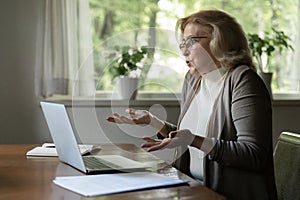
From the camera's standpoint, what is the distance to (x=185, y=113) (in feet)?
6.68

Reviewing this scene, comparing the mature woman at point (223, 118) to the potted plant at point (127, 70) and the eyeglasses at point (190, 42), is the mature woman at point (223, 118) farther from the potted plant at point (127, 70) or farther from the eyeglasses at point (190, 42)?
the potted plant at point (127, 70)

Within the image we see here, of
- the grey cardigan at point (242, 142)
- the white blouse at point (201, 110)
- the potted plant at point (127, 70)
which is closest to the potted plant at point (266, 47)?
the potted plant at point (127, 70)

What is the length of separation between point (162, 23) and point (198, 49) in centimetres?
144

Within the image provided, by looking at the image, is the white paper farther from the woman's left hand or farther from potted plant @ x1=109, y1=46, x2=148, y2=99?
potted plant @ x1=109, y1=46, x2=148, y2=99

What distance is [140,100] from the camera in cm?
307

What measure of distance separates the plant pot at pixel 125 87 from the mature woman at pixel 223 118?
1.01m

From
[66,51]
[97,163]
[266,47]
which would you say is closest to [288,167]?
[97,163]

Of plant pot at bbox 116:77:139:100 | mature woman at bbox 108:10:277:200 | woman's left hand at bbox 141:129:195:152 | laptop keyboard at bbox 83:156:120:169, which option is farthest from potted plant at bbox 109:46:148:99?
→ woman's left hand at bbox 141:129:195:152

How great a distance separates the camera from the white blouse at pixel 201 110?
6.15 ft

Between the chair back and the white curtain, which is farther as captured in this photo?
the white curtain

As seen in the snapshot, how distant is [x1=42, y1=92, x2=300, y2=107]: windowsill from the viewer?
9.70 ft

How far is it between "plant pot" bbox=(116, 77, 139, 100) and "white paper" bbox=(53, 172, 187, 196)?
1.54 metres

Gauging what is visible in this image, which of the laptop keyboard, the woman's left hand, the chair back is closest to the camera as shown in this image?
the woman's left hand

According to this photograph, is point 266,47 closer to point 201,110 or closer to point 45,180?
point 201,110
